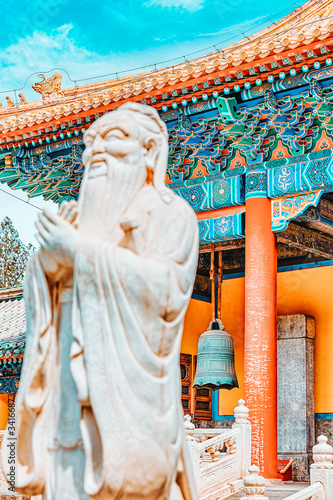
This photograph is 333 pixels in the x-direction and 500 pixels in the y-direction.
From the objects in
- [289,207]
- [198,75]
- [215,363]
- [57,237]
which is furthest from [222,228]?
[57,237]

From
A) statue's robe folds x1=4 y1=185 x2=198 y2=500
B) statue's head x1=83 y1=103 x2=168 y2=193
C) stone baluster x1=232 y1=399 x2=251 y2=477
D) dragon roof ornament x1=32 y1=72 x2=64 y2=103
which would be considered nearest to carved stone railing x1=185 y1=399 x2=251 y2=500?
stone baluster x1=232 y1=399 x2=251 y2=477

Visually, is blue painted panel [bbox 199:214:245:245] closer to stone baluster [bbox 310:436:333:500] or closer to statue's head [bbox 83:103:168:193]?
stone baluster [bbox 310:436:333:500]

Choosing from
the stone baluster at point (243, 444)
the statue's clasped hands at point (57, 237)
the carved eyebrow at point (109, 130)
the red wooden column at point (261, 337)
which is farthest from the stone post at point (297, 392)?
the statue's clasped hands at point (57, 237)

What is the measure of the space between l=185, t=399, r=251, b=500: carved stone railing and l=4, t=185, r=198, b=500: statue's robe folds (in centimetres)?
470

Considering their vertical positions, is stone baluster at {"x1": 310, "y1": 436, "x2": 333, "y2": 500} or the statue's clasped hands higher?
the statue's clasped hands

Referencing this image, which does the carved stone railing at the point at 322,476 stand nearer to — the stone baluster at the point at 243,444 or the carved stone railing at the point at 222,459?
the carved stone railing at the point at 222,459

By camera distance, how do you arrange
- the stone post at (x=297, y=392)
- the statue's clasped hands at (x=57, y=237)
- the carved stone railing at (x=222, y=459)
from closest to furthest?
the statue's clasped hands at (x=57, y=237)
the carved stone railing at (x=222, y=459)
the stone post at (x=297, y=392)

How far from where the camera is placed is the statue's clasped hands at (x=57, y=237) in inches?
119

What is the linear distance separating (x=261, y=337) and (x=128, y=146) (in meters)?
6.02

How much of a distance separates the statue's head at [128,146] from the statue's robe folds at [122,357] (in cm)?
17

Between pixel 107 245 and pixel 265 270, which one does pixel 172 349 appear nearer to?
pixel 107 245

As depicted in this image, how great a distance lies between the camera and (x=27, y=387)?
3088 millimetres

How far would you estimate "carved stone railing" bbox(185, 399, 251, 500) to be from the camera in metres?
7.61

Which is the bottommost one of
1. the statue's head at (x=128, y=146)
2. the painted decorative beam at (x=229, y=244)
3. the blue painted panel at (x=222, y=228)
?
the statue's head at (x=128, y=146)
